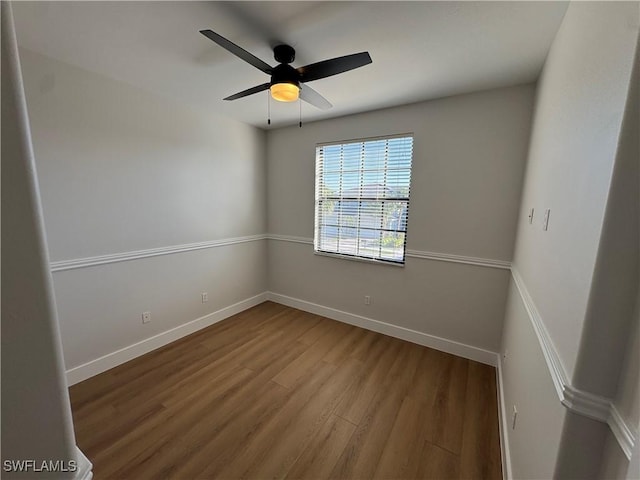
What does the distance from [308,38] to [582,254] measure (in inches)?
71.3

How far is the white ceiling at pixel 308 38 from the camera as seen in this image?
1.41 meters

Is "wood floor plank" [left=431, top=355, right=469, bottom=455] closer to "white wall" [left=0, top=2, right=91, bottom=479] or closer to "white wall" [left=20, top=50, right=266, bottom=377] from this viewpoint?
"white wall" [left=0, top=2, right=91, bottom=479]

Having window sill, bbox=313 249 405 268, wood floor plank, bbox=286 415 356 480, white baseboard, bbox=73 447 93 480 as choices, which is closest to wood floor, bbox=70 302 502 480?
wood floor plank, bbox=286 415 356 480

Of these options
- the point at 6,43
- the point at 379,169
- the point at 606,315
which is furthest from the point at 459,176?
the point at 6,43

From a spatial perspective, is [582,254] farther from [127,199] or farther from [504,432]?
[127,199]

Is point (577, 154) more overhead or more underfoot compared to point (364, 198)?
more overhead

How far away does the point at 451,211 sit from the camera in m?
2.55

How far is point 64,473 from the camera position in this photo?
0.47m

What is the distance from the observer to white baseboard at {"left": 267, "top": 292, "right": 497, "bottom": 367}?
8.36 feet

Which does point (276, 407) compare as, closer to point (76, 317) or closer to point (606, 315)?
point (76, 317)

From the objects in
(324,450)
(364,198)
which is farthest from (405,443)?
(364,198)

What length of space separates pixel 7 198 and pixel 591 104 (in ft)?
5.24

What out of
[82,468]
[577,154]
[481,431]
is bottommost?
[481,431]

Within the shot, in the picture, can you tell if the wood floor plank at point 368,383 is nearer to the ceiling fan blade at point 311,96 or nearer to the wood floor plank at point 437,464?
the wood floor plank at point 437,464
